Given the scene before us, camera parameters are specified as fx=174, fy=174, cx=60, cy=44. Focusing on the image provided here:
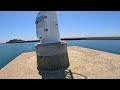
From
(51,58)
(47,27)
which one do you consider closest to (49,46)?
(51,58)

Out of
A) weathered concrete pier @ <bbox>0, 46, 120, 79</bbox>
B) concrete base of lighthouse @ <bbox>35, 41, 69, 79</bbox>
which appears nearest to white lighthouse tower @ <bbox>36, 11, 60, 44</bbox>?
concrete base of lighthouse @ <bbox>35, 41, 69, 79</bbox>

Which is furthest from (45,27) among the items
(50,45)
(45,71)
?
(45,71)

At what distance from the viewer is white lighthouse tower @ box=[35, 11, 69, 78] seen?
27.5 ft

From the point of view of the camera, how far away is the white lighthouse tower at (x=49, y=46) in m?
8.37

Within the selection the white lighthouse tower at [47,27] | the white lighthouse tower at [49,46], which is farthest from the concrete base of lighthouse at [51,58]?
the white lighthouse tower at [47,27]

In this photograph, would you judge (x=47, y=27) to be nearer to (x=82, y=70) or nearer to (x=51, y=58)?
(x=51, y=58)

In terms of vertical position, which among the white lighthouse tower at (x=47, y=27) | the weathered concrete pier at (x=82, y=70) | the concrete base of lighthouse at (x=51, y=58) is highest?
the white lighthouse tower at (x=47, y=27)

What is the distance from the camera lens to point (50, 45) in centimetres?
841

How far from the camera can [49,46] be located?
330 inches

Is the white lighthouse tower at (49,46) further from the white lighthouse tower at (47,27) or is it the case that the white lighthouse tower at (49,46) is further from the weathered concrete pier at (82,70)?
the weathered concrete pier at (82,70)

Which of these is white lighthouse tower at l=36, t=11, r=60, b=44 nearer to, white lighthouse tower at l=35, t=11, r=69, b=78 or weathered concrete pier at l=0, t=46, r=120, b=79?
white lighthouse tower at l=35, t=11, r=69, b=78
